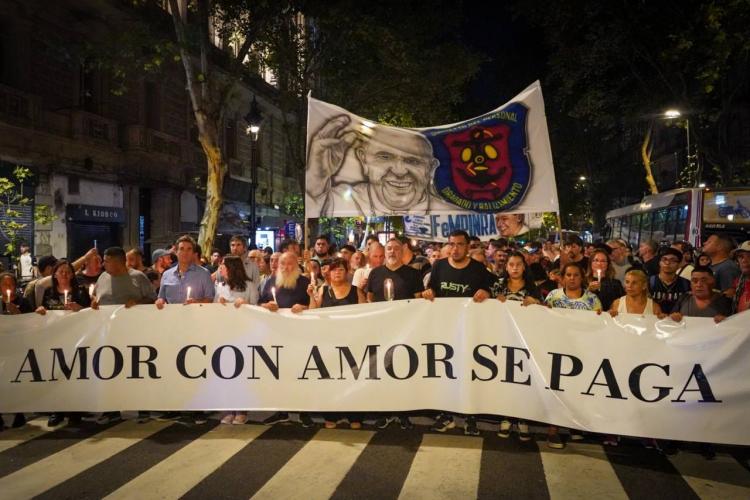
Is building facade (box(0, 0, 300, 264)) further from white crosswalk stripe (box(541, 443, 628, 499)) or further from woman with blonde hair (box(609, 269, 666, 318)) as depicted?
white crosswalk stripe (box(541, 443, 628, 499))

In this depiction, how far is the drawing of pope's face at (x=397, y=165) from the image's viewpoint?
761 centimetres

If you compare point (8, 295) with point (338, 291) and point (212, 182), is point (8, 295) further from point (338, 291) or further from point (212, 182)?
point (212, 182)

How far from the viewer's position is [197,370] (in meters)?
5.71

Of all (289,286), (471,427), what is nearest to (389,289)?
(289,286)

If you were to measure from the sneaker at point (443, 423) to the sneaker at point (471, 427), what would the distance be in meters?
0.17

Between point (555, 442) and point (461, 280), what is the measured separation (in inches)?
68.3

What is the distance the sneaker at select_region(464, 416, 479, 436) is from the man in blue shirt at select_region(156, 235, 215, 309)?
2964mm

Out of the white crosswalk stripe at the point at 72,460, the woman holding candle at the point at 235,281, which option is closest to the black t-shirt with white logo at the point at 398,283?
the woman holding candle at the point at 235,281

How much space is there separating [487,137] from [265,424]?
4250mm

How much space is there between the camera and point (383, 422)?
226 inches

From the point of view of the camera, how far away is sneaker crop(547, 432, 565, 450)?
5098mm

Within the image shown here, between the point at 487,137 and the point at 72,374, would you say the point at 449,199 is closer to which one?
the point at 487,137

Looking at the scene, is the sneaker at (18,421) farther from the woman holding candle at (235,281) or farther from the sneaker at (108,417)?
the woman holding candle at (235,281)

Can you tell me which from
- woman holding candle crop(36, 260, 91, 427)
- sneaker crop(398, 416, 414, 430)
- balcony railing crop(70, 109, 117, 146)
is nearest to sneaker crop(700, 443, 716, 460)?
sneaker crop(398, 416, 414, 430)
